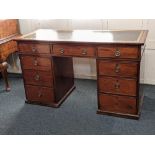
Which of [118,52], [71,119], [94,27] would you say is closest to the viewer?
[118,52]

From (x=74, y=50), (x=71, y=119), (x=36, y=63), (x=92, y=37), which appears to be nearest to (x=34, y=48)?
(x=36, y=63)

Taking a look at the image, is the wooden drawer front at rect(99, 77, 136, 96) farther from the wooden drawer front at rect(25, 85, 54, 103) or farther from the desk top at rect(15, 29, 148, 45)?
the wooden drawer front at rect(25, 85, 54, 103)

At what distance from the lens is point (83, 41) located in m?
2.13

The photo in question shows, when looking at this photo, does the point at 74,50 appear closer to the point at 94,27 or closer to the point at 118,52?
the point at 118,52

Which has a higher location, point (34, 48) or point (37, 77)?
point (34, 48)

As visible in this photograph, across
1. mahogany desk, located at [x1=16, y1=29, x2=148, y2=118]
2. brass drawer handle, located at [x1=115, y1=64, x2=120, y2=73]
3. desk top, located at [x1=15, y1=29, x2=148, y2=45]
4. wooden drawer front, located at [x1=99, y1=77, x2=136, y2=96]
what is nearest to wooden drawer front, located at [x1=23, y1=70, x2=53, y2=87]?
mahogany desk, located at [x1=16, y1=29, x2=148, y2=118]

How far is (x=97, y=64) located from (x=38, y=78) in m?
0.67

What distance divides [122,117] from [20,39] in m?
1.21

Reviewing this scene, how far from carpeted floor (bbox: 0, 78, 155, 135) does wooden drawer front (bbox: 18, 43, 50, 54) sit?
1.96 feet

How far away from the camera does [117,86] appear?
2193mm

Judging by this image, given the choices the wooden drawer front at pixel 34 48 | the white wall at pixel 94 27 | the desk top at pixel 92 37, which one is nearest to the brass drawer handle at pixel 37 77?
the wooden drawer front at pixel 34 48

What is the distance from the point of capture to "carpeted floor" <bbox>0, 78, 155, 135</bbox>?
84.0 inches
